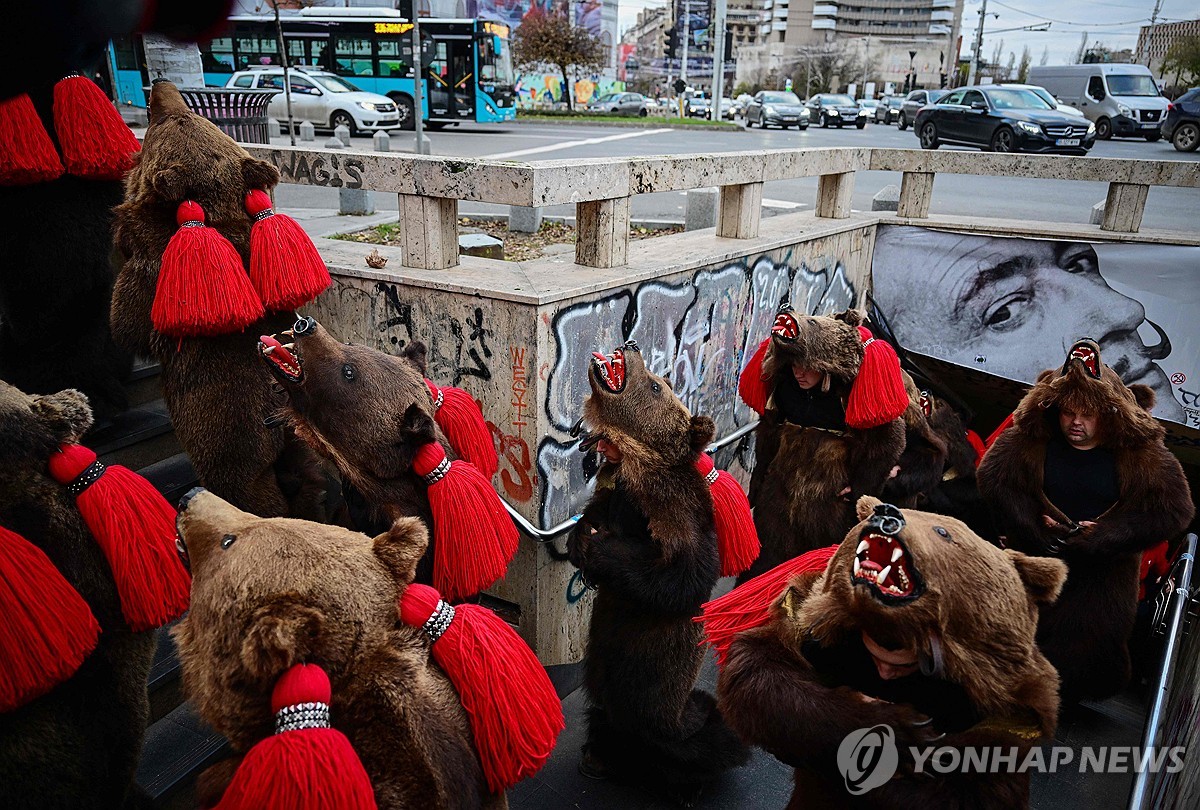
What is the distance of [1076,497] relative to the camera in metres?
3.63

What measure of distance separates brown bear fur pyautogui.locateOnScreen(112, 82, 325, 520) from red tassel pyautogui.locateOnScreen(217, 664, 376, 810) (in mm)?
1712

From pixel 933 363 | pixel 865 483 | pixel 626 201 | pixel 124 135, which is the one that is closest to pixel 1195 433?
pixel 933 363

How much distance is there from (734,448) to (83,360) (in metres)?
4.17

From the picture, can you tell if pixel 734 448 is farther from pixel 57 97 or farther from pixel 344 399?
pixel 57 97

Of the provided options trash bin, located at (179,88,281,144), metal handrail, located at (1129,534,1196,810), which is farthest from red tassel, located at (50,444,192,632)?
trash bin, located at (179,88,281,144)

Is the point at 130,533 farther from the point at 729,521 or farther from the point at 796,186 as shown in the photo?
the point at 796,186

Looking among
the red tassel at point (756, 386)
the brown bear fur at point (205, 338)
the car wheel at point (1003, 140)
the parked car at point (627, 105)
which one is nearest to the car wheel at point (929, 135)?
the car wheel at point (1003, 140)

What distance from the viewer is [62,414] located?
2172 millimetres

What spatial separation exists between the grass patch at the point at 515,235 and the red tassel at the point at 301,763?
4.82m

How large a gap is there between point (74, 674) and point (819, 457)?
3.22 m

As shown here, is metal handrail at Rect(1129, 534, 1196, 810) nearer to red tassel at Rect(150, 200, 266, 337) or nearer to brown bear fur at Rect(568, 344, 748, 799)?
brown bear fur at Rect(568, 344, 748, 799)

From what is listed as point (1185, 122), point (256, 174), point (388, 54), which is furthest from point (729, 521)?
point (1185, 122)

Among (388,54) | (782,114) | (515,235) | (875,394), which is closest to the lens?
(875,394)

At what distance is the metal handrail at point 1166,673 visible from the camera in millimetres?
2439
